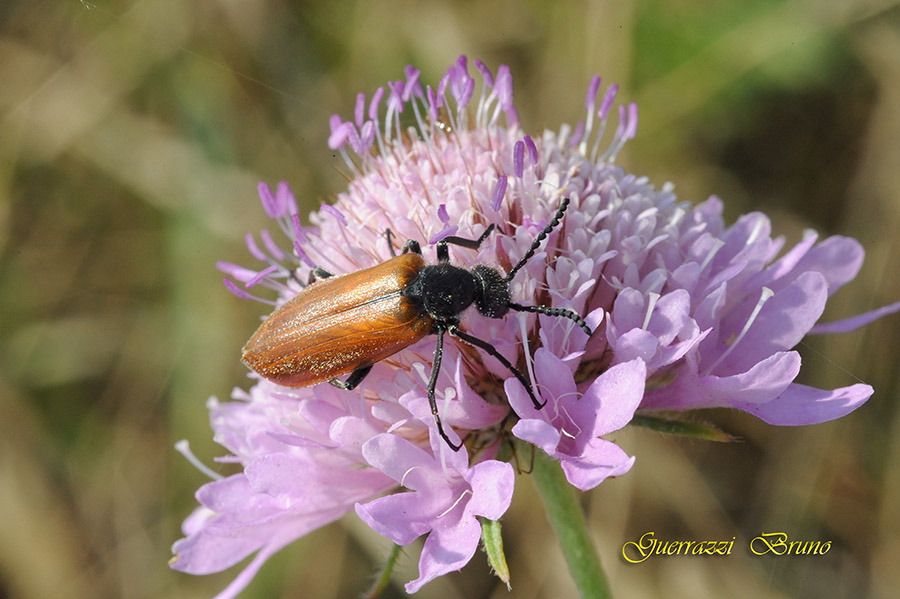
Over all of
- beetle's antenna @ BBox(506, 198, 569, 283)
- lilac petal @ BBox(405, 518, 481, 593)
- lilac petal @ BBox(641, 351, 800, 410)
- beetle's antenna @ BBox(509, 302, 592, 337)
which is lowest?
lilac petal @ BBox(405, 518, 481, 593)

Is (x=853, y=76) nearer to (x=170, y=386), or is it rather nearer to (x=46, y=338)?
(x=170, y=386)

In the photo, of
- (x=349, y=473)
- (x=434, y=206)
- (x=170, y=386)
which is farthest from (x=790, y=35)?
(x=170, y=386)

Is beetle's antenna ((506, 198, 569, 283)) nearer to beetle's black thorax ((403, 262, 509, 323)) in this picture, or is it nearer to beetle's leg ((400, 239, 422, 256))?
beetle's black thorax ((403, 262, 509, 323))

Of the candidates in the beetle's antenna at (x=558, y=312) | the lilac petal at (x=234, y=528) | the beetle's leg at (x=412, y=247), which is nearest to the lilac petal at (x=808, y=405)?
the beetle's antenna at (x=558, y=312)

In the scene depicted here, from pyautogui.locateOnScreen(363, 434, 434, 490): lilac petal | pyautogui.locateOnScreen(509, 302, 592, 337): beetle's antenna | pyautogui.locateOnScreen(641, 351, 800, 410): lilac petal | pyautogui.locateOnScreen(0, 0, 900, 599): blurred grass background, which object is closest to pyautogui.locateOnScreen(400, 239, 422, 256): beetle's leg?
pyautogui.locateOnScreen(509, 302, 592, 337): beetle's antenna

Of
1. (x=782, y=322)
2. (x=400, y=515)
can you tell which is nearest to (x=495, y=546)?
(x=400, y=515)

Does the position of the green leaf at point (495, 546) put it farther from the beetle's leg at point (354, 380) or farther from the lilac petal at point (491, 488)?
the beetle's leg at point (354, 380)
